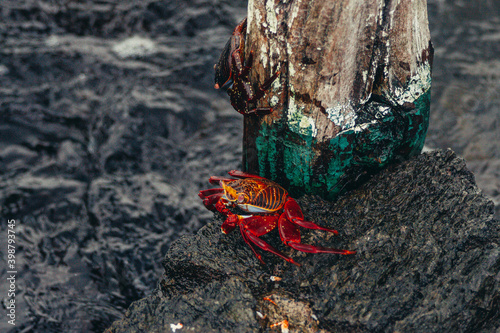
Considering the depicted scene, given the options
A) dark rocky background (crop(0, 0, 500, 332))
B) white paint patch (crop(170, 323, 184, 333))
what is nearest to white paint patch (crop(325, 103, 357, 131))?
white paint patch (crop(170, 323, 184, 333))

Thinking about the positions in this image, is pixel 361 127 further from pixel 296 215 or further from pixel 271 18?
pixel 271 18

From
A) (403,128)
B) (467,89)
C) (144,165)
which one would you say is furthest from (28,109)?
(467,89)

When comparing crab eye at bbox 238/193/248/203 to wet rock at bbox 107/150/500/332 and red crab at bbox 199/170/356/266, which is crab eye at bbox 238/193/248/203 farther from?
wet rock at bbox 107/150/500/332

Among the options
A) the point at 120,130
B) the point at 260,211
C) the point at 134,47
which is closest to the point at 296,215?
the point at 260,211

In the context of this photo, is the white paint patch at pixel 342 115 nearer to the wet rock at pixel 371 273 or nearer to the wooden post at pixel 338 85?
the wooden post at pixel 338 85

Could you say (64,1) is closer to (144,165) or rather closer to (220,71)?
(144,165)

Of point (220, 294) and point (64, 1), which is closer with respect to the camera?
point (220, 294)
